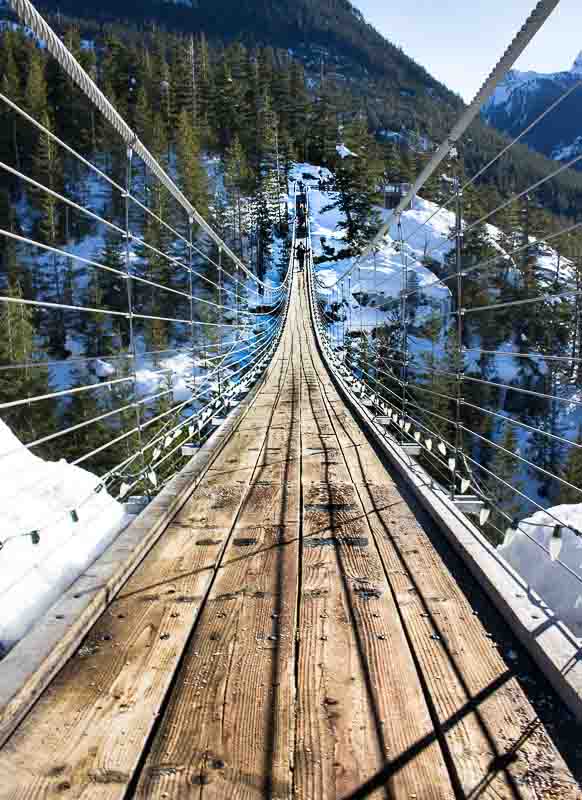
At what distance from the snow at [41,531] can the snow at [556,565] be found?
3.45 feet

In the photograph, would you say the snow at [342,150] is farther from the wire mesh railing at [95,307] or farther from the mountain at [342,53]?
the mountain at [342,53]

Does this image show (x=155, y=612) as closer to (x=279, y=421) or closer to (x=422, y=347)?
(x=279, y=421)

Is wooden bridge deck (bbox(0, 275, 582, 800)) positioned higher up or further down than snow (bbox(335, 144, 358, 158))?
further down

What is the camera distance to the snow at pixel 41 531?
42.6 inches

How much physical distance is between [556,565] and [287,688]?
35.5 inches

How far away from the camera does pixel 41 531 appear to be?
1.22m

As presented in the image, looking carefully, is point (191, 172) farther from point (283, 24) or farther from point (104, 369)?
point (283, 24)

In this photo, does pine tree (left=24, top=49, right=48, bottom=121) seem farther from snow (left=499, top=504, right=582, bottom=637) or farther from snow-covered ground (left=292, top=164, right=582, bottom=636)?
snow (left=499, top=504, right=582, bottom=637)

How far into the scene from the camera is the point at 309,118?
38531 mm

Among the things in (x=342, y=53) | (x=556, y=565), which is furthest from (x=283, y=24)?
(x=556, y=565)

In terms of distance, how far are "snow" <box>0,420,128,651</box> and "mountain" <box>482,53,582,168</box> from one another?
15210 centimetres

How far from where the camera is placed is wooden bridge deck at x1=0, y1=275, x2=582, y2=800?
0.69m

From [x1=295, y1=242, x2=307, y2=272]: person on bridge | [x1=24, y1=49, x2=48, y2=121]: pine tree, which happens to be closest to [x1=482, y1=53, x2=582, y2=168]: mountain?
[x1=295, y1=242, x2=307, y2=272]: person on bridge

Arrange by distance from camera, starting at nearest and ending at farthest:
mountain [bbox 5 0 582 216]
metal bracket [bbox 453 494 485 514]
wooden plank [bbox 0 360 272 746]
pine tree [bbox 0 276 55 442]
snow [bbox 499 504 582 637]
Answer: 1. wooden plank [bbox 0 360 272 746]
2. snow [bbox 499 504 582 637]
3. metal bracket [bbox 453 494 485 514]
4. pine tree [bbox 0 276 55 442]
5. mountain [bbox 5 0 582 216]
